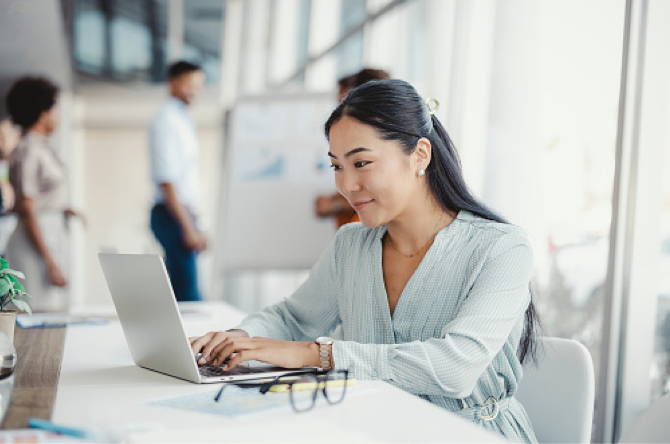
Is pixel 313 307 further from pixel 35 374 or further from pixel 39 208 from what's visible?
pixel 39 208

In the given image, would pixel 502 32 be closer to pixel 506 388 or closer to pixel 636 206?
pixel 636 206

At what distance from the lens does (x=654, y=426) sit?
1.09 m

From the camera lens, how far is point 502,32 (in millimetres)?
2432

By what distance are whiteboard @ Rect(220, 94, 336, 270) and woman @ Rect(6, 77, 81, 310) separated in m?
1.00

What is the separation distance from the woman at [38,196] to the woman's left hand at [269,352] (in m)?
2.72

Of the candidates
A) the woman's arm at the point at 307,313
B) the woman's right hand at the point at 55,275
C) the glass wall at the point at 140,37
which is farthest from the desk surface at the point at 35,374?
the glass wall at the point at 140,37

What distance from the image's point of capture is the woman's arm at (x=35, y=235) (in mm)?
3682

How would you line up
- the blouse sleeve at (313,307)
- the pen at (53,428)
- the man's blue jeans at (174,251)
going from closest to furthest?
the pen at (53,428) → the blouse sleeve at (313,307) → the man's blue jeans at (174,251)

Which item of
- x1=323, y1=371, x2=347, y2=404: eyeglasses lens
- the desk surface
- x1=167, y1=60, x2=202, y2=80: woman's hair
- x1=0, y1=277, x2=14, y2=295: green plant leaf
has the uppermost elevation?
x1=167, y1=60, x2=202, y2=80: woman's hair

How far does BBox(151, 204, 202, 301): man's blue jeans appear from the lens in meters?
3.90

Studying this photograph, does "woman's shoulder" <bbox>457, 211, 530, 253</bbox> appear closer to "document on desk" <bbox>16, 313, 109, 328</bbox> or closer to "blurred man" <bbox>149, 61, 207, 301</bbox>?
"document on desk" <bbox>16, 313, 109, 328</bbox>

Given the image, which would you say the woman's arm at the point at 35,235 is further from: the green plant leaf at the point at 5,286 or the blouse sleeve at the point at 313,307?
the green plant leaf at the point at 5,286

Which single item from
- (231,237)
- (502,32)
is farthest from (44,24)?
(502,32)

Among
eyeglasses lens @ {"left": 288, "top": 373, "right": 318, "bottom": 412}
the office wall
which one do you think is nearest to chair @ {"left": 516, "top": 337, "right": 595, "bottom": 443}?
eyeglasses lens @ {"left": 288, "top": 373, "right": 318, "bottom": 412}
